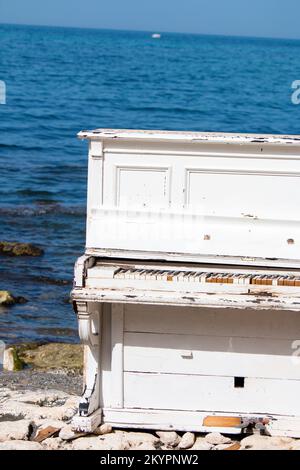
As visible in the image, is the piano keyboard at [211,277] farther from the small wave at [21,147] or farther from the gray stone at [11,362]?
the small wave at [21,147]

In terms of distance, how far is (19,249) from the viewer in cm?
1395

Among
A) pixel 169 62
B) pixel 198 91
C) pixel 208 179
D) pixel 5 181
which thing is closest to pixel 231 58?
pixel 169 62

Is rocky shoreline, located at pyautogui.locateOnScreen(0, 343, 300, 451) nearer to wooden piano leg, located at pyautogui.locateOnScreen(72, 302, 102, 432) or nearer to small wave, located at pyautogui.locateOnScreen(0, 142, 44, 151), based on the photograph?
wooden piano leg, located at pyautogui.locateOnScreen(72, 302, 102, 432)

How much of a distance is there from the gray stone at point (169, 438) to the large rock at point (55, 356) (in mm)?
2819

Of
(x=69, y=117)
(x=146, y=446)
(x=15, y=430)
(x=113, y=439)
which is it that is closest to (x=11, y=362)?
(x=15, y=430)

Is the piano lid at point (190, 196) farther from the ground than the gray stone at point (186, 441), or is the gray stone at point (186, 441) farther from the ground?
the piano lid at point (190, 196)

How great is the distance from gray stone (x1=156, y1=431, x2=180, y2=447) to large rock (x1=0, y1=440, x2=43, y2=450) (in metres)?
0.71

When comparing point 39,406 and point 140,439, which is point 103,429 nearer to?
point 140,439

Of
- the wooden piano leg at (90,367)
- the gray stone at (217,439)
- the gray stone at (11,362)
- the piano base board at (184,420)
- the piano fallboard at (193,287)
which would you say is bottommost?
the gray stone at (11,362)

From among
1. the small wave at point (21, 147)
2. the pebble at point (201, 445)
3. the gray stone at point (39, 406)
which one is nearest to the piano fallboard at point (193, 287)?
the pebble at point (201, 445)

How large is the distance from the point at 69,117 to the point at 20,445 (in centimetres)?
2302

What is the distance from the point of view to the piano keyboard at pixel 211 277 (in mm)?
6027

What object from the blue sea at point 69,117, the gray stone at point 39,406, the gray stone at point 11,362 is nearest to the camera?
the gray stone at point 39,406
